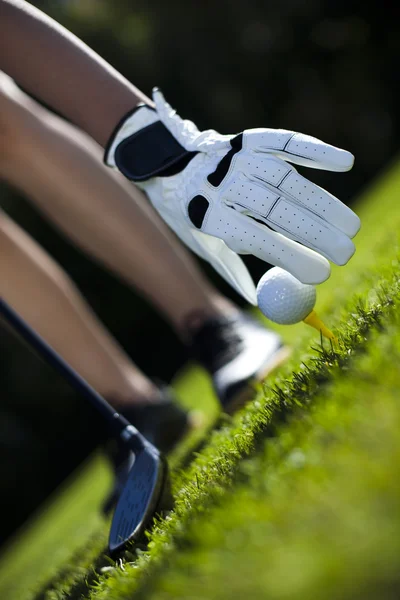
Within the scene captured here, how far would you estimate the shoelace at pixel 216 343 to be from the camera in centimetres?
253

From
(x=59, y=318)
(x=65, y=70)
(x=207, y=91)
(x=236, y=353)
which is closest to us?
(x=65, y=70)

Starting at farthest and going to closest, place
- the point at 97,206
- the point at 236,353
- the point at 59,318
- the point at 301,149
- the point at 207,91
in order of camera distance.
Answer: the point at 207,91
the point at 59,318
the point at 97,206
the point at 236,353
the point at 301,149

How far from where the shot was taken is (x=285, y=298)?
177 cm

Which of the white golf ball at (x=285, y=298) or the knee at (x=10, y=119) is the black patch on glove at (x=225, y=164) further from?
the knee at (x=10, y=119)

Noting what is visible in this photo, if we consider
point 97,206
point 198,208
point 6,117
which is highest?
point 6,117

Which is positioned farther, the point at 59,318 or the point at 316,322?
the point at 59,318

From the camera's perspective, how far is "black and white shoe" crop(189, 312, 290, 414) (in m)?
2.35

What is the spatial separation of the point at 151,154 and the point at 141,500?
974 mm

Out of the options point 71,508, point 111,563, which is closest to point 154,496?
point 111,563

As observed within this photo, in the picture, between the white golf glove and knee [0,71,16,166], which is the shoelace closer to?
the white golf glove

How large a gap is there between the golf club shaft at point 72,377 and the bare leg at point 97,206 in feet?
2.08

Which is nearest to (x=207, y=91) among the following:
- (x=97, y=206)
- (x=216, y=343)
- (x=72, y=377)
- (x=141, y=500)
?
(x=97, y=206)

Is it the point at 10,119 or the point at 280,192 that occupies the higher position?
the point at 10,119

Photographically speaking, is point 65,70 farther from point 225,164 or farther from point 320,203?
point 320,203
